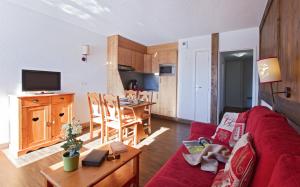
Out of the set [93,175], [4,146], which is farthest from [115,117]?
[4,146]

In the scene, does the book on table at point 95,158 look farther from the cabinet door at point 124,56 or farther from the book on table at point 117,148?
the cabinet door at point 124,56

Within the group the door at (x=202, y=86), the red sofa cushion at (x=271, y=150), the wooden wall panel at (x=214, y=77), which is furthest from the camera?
the door at (x=202, y=86)

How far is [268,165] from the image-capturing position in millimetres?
704

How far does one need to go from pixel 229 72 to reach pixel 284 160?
7.99 meters

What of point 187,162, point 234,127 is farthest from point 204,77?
point 187,162

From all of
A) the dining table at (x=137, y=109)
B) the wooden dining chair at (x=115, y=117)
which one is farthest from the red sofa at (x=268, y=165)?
the dining table at (x=137, y=109)

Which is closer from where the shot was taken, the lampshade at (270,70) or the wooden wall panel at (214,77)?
the lampshade at (270,70)

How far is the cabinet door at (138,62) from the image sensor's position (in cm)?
525

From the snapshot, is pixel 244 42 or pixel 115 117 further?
pixel 244 42

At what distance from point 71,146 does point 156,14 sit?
9.52ft

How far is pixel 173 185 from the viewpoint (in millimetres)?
1130

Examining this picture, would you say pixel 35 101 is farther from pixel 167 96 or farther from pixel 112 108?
pixel 167 96

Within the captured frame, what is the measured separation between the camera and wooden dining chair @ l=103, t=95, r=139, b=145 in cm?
262

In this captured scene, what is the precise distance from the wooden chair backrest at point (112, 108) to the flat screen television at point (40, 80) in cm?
125
